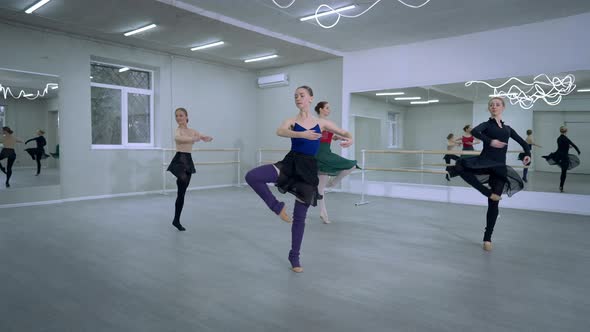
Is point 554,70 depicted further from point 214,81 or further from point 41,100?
point 41,100

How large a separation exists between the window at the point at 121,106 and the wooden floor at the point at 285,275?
8.66ft

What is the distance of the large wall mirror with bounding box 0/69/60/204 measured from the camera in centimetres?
589

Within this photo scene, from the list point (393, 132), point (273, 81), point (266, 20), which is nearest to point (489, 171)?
point (393, 132)

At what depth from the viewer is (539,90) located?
5.93 metres

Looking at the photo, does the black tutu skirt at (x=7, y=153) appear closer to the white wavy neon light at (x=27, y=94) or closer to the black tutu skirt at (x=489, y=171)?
the white wavy neon light at (x=27, y=94)

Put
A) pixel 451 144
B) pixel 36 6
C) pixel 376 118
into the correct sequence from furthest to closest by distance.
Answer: pixel 376 118
pixel 451 144
pixel 36 6

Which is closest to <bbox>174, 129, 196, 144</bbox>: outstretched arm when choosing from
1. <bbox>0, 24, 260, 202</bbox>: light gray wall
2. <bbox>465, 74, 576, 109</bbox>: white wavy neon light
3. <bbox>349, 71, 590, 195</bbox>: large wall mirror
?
<bbox>0, 24, 260, 202</bbox>: light gray wall

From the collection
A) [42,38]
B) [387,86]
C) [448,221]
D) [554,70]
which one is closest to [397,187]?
[387,86]

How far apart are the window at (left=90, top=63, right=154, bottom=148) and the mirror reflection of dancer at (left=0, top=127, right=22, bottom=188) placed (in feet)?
4.31

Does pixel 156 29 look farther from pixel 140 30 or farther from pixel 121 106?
pixel 121 106

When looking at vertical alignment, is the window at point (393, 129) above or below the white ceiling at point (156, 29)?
below

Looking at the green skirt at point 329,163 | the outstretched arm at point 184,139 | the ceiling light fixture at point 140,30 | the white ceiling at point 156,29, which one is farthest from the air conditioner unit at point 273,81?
the outstretched arm at point 184,139

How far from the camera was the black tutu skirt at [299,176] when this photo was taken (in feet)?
9.10

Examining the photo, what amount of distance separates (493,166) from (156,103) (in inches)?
255
